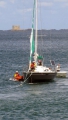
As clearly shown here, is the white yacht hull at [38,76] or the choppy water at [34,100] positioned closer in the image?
the choppy water at [34,100]

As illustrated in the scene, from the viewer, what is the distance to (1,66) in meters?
81.1

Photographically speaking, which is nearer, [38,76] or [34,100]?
[34,100]

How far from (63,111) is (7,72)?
29516 millimetres

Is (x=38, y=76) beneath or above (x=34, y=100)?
above

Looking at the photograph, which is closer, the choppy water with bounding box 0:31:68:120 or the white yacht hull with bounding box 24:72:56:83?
the choppy water with bounding box 0:31:68:120

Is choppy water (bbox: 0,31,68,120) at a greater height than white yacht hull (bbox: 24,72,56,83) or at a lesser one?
lesser

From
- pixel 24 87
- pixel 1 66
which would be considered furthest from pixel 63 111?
pixel 1 66

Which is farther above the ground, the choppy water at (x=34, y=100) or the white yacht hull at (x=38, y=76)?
the white yacht hull at (x=38, y=76)

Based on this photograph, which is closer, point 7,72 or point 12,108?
point 12,108
